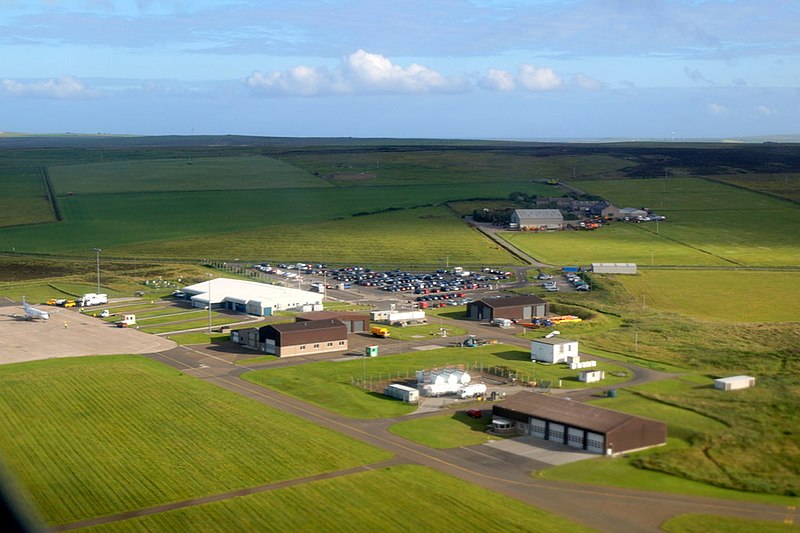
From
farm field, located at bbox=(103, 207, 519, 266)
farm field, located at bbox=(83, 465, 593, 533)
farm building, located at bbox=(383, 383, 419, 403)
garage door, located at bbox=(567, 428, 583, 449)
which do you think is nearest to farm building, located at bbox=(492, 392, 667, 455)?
garage door, located at bbox=(567, 428, 583, 449)

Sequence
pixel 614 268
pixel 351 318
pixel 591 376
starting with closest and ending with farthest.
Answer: pixel 591 376, pixel 351 318, pixel 614 268

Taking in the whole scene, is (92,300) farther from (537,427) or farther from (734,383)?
(734,383)

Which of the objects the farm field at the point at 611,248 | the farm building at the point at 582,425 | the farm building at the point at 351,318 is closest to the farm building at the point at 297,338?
the farm building at the point at 351,318

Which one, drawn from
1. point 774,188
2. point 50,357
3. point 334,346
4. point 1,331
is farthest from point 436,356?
point 774,188

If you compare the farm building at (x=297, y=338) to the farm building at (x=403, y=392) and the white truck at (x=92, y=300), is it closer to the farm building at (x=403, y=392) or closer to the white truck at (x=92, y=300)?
the farm building at (x=403, y=392)

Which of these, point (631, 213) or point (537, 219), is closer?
point (537, 219)

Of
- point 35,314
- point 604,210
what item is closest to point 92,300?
point 35,314
